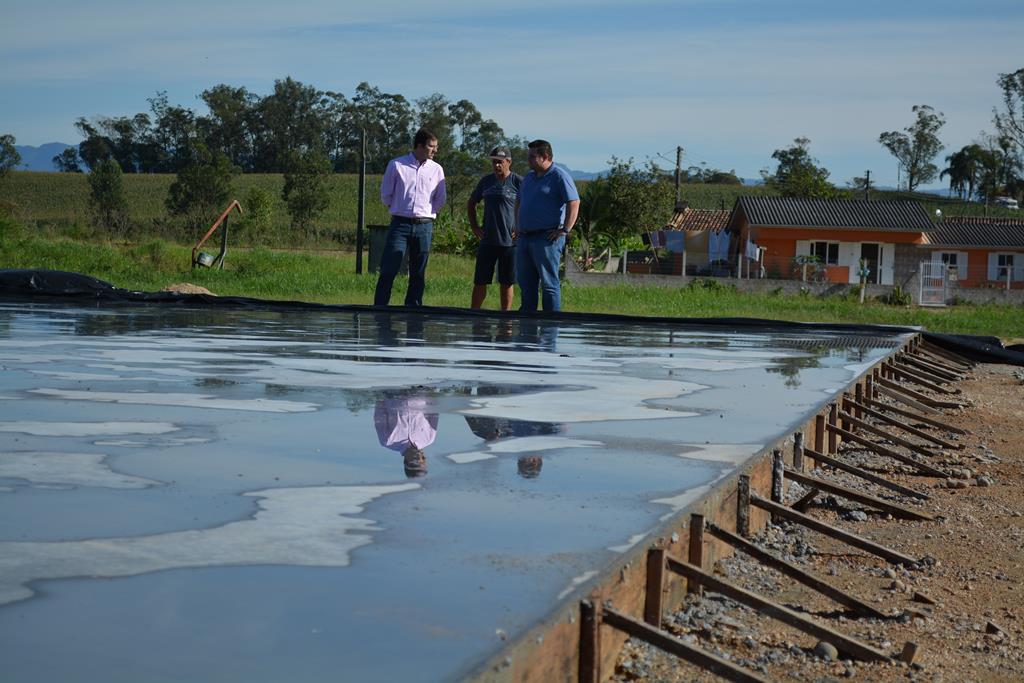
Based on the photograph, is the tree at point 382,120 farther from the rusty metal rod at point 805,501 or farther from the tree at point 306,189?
the rusty metal rod at point 805,501

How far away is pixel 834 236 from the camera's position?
4125 centimetres

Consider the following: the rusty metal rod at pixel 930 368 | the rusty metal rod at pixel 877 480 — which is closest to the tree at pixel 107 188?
the rusty metal rod at pixel 930 368

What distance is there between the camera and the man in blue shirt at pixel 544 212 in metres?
7.99

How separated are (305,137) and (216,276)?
191 feet

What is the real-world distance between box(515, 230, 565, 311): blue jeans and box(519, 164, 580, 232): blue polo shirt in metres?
0.07

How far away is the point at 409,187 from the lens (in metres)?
8.40

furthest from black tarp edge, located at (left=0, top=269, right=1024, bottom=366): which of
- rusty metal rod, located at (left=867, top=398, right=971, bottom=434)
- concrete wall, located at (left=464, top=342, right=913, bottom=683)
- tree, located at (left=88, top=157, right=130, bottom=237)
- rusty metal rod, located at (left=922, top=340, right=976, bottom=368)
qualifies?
tree, located at (left=88, top=157, right=130, bottom=237)

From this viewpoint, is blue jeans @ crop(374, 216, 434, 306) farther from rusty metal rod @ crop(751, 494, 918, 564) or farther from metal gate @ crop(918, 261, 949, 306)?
metal gate @ crop(918, 261, 949, 306)

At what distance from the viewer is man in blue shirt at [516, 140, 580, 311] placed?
7992mm

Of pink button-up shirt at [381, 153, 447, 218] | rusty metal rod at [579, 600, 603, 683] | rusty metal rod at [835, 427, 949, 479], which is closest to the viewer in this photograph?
rusty metal rod at [579, 600, 603, 683]

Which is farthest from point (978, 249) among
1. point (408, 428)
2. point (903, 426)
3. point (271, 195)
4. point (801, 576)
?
point (801, 576)

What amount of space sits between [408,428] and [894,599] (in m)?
1.28

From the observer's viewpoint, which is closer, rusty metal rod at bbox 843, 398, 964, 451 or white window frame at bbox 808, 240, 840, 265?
rusty metal rod at bbox 843, 398, 964, 451

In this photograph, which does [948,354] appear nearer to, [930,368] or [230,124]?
[930,368]
